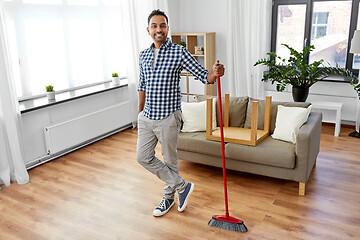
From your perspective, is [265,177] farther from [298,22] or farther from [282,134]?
[298,22]

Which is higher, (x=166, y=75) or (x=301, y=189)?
(x=166, y=75)

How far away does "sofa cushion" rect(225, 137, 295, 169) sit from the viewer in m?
3.15

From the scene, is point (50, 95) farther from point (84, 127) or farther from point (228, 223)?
point (228, 223)

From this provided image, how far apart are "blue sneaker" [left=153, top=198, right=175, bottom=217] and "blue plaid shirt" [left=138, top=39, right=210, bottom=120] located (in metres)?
0.76

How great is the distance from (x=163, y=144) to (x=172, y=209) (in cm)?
63

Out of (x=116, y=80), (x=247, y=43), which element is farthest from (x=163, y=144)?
(x=247, y=43)

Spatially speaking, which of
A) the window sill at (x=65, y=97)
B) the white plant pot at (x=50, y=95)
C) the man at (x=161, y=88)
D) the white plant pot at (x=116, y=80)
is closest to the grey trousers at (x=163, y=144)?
the man at (x=161, y=88)

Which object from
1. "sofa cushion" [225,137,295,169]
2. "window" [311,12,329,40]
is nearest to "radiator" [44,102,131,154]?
"sofa cushion" [225,137,295,169]

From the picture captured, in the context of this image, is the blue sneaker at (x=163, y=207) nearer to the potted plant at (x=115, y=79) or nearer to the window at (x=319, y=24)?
the potted plant at (x=115, y=79)

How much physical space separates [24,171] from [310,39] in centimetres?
429

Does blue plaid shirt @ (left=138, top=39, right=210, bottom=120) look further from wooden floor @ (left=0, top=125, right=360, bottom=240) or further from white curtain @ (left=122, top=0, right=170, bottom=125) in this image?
white curtain @ (left=122, top=0, right=170, bottom=125)

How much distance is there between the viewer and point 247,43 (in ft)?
18.2

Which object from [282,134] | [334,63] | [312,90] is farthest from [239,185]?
[334,63]

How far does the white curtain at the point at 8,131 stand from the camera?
3439 millimetres
